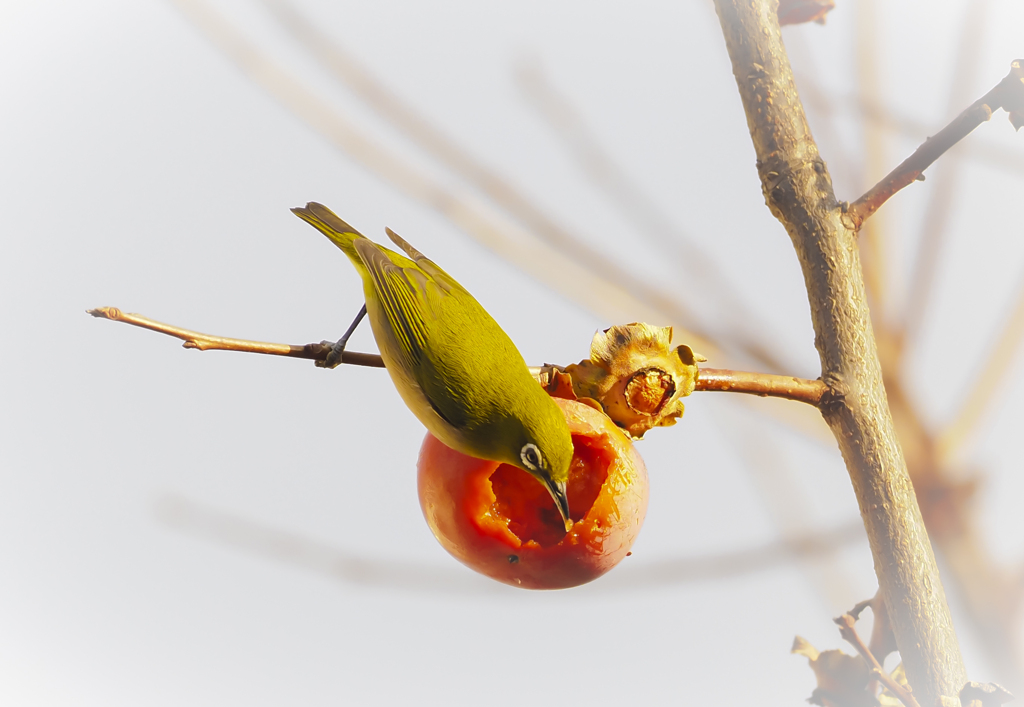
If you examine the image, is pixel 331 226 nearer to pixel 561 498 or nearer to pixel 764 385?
pixel 561 498

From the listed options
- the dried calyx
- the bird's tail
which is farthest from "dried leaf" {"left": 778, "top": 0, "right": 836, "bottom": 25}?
the bird's tail

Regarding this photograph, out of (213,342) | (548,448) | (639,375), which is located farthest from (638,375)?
(213,342)

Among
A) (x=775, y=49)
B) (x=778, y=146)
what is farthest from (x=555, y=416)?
(x=775, y=49)

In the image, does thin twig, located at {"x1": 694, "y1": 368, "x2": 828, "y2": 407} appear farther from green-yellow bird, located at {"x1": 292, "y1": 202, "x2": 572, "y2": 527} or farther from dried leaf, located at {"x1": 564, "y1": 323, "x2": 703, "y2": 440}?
green-yellow bird, located at {"x1": 292, "y1": 202, "x2": 572, "y2": 527}

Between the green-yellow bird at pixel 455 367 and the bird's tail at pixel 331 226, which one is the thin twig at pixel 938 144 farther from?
the bird's tail at pixel 331 226

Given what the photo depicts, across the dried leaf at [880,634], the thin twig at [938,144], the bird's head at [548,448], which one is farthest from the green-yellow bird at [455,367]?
the thin twig at [938,144]

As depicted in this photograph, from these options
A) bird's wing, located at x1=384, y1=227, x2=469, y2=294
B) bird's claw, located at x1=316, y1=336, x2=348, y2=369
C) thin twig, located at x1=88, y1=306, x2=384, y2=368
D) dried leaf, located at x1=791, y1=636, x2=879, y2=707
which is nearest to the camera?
thin twig, located at x1=88, y1=306, x2=384, y2=368
